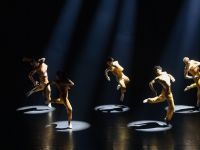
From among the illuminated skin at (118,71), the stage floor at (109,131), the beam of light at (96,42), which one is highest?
the beam of light at (96,42)

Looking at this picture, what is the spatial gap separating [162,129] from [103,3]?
7.76 meters

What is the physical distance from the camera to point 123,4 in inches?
561

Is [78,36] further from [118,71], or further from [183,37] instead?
[118,71]

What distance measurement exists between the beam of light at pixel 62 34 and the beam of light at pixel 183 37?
12.1ft

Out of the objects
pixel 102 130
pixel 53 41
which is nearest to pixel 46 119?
pixel 102 130

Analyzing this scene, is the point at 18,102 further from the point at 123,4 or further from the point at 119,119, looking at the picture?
the point at 123,4

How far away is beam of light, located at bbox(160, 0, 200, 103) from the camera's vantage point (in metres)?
13.7

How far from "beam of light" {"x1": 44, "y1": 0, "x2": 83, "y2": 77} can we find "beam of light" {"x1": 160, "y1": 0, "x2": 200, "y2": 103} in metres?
3.69

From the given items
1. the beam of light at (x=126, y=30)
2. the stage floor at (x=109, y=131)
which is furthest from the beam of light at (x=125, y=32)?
the stage floor at (x=109, y=131)

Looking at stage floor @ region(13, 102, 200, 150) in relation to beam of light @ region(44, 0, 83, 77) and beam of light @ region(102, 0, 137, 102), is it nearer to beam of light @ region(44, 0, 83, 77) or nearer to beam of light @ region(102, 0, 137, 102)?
beam of light @ region(102, 0, 137, 102)

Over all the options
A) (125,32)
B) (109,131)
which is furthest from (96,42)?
(109,131)

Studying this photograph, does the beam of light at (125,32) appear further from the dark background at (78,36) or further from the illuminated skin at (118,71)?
the illuminated skin at (118,71)

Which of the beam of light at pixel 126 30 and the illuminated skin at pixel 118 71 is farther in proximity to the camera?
the beam of light at pixel 126 30

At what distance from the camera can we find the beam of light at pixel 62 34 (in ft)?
47.3
